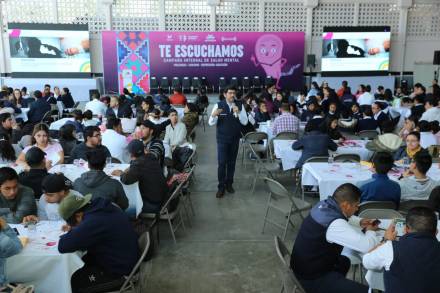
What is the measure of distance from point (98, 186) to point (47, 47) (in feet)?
46.9

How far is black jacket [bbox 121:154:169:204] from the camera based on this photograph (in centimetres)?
481

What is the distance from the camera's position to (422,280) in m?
2.46

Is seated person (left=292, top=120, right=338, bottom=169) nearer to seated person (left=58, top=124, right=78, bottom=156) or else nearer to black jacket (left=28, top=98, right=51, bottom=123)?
seated person (left=58, top=124, right=78, bottom=156)

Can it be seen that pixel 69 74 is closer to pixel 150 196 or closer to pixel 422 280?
pixel 150 196

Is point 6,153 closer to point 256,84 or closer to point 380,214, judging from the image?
point 380,214

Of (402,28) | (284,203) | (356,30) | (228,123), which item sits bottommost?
(284,203)

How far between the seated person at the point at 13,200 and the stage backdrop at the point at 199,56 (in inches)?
564

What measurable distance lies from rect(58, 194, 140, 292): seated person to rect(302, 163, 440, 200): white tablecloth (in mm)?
2634

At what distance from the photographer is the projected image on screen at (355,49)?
17984mm

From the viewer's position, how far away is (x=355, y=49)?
1809 cm

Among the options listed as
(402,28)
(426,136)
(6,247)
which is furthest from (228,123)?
(402,28)

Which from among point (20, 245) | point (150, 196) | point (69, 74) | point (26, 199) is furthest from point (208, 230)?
point (69, 74)

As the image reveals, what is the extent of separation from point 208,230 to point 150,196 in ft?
3.66

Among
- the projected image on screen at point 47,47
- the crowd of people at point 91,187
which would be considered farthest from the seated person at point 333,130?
the projected image on screen at point 47,47
